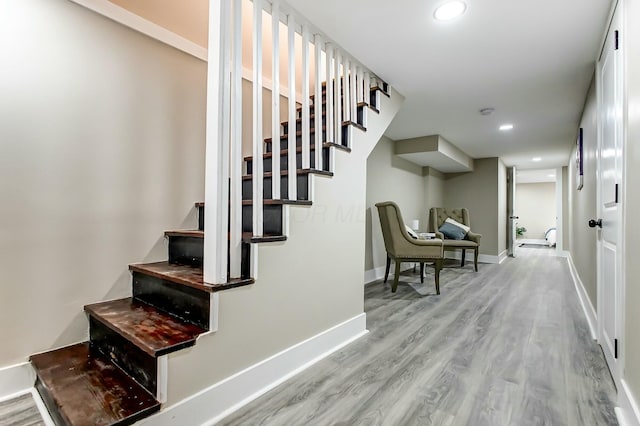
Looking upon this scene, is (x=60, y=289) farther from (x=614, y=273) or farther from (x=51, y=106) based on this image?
(x=614, y=273)

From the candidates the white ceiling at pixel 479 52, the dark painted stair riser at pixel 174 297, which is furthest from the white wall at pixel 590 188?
the dark painted stair riser at pixel 174 297

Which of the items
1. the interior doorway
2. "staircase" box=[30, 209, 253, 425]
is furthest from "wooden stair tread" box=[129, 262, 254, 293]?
the interior doorway

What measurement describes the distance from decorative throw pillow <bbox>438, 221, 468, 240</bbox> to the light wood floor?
2393 mm

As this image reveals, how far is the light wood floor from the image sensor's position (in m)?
1.41

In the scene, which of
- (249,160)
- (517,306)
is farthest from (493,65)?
(517,306)

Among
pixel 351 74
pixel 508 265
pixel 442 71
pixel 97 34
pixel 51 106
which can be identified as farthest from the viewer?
pixel 508 265

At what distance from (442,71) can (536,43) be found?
64cm

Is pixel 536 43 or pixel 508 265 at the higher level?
pixel 536 43

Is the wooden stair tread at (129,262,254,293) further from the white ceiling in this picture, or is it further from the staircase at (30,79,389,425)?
the white ceiling

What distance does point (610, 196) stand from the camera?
173 centimetres

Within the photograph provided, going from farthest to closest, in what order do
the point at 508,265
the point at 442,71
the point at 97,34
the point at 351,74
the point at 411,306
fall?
the point at 508,265 < the point at 411,306 < the point at 442,71 < the point at 351,74 < the point at 97,34

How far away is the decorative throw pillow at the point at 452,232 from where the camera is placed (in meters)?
5.49

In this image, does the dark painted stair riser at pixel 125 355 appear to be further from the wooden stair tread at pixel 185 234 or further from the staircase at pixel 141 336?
the wooden stair tread at pixel 185 234

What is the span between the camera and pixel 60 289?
1652mm
